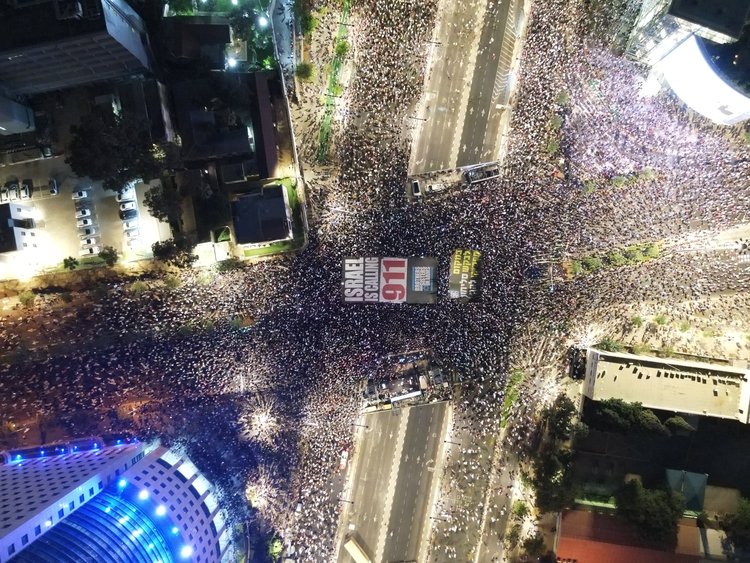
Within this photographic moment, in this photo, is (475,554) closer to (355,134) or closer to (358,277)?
(358,277)

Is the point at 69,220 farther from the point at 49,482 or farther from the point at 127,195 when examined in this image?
the point at 49,482

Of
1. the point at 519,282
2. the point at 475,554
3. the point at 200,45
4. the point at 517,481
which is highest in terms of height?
the point at 200,45

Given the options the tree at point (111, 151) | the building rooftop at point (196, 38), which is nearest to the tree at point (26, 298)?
the tree at point (111, 151)

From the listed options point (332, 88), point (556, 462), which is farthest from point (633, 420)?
point (332, 88)

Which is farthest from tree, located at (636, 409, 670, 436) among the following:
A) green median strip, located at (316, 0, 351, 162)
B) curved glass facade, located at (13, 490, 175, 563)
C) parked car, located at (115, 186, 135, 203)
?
parked car, located at (115, 186, 135, 203)

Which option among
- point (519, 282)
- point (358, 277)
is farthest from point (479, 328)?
point (358, 277)

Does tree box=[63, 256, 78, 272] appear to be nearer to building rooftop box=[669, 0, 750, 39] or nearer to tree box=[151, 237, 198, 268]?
tree box=[151, 237, 198, 268]
